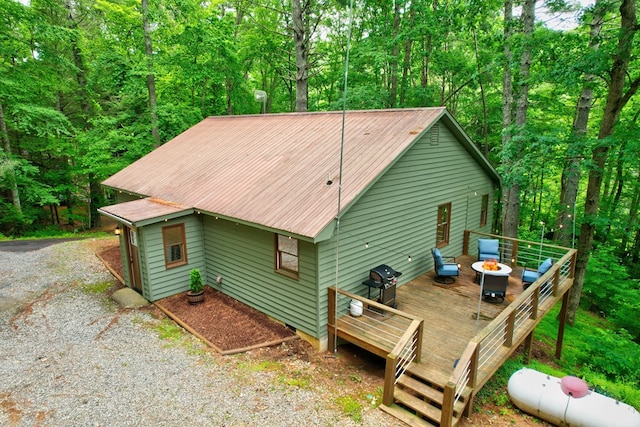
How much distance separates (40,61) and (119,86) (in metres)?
3.81

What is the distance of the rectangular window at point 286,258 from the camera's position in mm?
7852

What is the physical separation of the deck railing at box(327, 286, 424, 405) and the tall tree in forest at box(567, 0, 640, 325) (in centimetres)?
590

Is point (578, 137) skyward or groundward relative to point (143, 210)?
skyward

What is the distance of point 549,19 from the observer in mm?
9930

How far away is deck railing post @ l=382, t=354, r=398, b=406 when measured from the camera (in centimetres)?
560

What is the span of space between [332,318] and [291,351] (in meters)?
1.06

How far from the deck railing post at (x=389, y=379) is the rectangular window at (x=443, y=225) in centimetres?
587

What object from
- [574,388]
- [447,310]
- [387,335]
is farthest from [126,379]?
[574,388]

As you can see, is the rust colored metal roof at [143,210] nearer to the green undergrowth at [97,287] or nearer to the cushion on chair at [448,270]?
the green undergrowth at [97,287]

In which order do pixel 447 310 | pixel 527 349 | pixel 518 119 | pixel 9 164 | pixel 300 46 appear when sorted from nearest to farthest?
pixel 527 349, pixel 447 310, pixel 518 119, pixel 9 164, pixel 300 46

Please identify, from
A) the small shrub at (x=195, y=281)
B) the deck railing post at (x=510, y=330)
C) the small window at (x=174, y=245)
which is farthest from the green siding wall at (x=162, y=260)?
the deck railing post at (x=510, y=330)

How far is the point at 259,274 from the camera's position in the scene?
28.3 feet

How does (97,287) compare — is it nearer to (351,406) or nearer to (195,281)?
(195,281)

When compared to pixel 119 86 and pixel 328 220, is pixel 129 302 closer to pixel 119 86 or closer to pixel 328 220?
pixel 328 220
